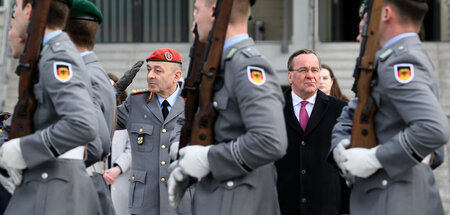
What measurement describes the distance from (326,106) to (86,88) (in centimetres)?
213

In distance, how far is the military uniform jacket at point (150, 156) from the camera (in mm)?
6578

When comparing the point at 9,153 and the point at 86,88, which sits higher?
the point at 86,88

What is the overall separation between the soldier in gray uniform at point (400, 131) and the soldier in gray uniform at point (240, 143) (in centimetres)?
40

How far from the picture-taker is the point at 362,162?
13.6ft

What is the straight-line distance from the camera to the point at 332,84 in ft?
25.1

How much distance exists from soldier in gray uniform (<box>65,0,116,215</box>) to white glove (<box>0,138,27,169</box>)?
0.51 metres

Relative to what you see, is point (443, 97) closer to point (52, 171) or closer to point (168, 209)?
point (168, 209)

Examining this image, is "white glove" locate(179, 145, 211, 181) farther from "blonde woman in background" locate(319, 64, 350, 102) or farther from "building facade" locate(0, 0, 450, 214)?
"building facade" locate(0, 0, 450, 214)

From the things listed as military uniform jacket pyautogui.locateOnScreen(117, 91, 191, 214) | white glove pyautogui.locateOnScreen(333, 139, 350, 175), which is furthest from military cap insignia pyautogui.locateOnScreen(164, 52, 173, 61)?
white glove pyautogui.locateOnScreen(333, 139, 350, 175)

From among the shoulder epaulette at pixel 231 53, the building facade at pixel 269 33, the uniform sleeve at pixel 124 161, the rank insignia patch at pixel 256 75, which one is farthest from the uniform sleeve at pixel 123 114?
the building facade at pixel 269 33

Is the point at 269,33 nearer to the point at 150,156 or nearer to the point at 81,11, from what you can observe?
the point at 150,156

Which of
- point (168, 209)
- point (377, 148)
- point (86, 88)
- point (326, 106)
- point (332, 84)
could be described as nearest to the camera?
point (377, 148)

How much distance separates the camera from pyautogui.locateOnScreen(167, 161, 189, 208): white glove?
4383 mm

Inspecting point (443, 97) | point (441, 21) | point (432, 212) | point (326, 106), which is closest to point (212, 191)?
point (432, 212)
